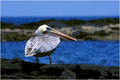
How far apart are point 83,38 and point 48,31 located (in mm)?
20883

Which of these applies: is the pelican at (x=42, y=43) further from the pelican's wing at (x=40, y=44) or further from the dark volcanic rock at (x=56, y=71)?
the dark volcanic rock at (x=56, y=71)

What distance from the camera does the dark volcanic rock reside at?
4.46 m

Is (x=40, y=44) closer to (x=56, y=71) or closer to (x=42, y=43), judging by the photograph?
(x=42, y=43)

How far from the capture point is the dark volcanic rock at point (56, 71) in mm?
4457

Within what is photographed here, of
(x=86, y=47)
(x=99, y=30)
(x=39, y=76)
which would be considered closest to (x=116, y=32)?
(x=99, y=30)

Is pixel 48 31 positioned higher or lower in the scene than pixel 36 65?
higher

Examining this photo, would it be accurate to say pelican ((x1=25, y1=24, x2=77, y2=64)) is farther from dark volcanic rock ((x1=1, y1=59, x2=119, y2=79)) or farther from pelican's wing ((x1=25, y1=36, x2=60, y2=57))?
dark volcanic rock ((x1=1, y1=59, x2=119, y2=79))

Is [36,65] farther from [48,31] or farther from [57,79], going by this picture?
[48,31]

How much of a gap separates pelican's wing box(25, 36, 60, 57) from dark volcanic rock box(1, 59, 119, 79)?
54cm

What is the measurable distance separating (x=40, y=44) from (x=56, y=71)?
3.24 feet

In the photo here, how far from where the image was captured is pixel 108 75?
183 inches

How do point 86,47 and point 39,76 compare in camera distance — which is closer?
point 39,76

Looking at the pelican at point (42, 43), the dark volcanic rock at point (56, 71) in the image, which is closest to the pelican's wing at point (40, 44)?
the pelican at point (42, 43)

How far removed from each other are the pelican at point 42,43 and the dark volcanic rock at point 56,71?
56cm
